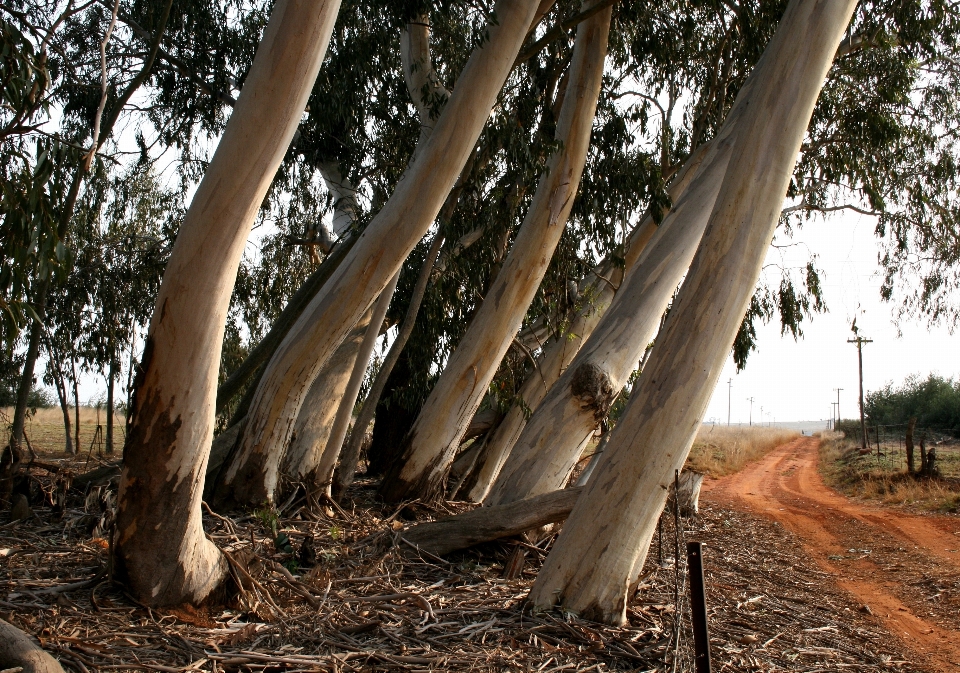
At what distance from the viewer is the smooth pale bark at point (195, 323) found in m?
2.94

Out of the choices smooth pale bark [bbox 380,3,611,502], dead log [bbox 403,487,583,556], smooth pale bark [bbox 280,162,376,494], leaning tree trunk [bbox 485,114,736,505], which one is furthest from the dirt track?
smooth pale bark [bbox 280,162,376,494]

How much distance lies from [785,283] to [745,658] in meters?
7.26

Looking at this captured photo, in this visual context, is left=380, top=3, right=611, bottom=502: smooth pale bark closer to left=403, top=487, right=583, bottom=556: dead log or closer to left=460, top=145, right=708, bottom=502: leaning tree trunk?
left=460, top=145, right=708, bottom=502: leaning tree trunk

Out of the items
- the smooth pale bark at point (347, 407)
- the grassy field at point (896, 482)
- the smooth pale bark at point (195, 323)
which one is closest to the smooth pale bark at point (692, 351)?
the smooth pale bark at point (195, 323)

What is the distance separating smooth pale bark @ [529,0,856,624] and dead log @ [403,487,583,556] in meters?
0.96

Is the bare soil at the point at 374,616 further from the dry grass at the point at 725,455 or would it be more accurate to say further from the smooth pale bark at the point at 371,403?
the dry grass at the point at 725,455

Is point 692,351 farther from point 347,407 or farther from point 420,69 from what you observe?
point 420,69

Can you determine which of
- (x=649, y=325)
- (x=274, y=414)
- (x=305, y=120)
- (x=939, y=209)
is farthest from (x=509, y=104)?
(x=939, y=209)

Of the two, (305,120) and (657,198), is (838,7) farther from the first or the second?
(305,120)

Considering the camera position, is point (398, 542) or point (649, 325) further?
point (649, 325)

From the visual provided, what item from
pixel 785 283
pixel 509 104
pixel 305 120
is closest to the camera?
pixel 305 120

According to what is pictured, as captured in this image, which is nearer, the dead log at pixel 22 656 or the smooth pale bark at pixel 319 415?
the dead log at pixel 22 656

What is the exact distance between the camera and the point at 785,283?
973 centimetres

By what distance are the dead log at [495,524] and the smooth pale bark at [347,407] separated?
117 centimetres
